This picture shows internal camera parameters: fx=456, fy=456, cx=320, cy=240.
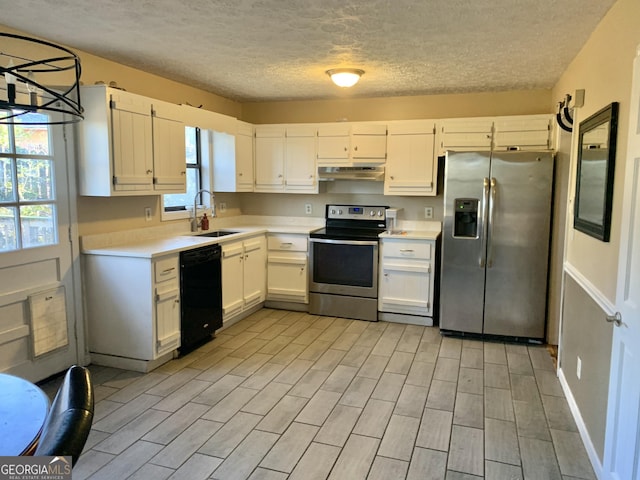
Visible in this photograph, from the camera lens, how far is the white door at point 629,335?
1740 mm

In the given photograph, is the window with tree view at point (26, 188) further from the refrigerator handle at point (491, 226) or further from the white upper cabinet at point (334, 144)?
the refrigerator handle at point (491, 226)

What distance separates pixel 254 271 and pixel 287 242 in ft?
1.62

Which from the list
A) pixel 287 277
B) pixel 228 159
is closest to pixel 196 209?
pixel 228 159

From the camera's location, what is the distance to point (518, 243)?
4.06 m

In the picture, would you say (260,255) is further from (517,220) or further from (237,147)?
(517,220)

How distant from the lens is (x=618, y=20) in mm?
2330

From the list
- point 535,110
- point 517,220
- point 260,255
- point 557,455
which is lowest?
point 557,455

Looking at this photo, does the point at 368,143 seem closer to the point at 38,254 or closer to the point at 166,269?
the point at 166,269

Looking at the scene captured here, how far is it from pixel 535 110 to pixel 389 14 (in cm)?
275

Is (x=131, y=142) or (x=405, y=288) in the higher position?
(x=131, y=142)

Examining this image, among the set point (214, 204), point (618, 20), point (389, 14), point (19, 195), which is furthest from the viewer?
point (214, 204)

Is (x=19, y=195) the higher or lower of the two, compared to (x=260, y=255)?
higher

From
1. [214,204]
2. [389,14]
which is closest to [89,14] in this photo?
[389,14]

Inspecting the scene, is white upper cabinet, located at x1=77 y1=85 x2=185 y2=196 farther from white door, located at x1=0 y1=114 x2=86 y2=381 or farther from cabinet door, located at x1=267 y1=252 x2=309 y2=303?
cabinet door, located at x1=267 y1=252 x2=309 y2=303
